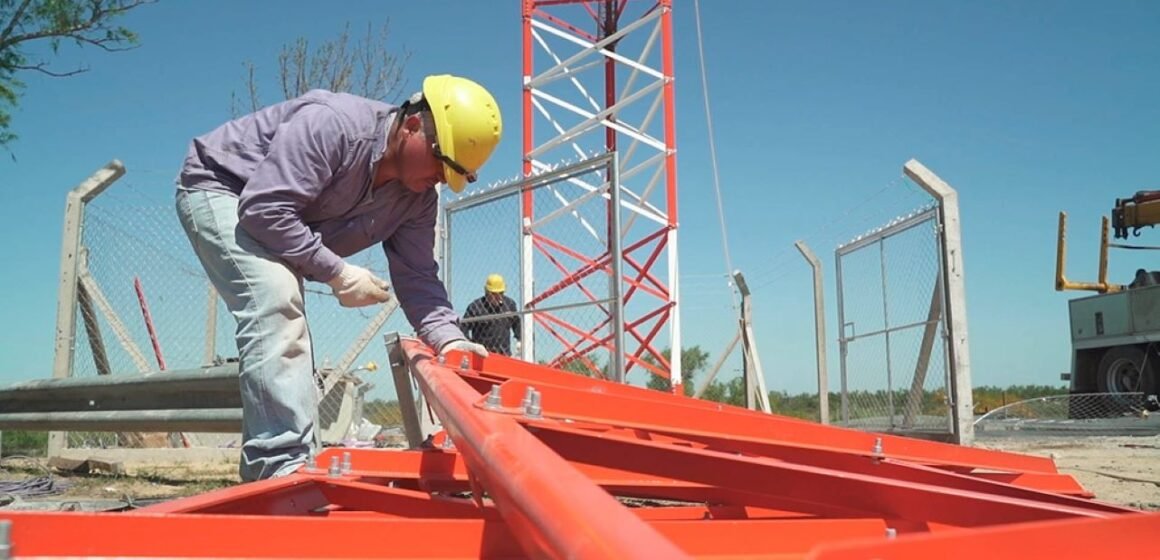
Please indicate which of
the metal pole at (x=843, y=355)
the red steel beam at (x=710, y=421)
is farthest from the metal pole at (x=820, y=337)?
the red steel beam at (x=710, y=421)

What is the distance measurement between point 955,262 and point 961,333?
0.51m

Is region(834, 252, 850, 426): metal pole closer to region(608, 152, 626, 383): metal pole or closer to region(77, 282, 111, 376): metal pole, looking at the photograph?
region(608, 152, 626, 383): metal pole

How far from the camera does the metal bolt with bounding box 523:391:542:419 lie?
6.15ft

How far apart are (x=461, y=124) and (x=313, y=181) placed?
0.52m

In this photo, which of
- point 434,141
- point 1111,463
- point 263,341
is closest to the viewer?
point 263,341

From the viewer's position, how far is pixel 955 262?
20.6 feet

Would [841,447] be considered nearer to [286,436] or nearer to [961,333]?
[286,436]

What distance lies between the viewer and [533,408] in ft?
6.20

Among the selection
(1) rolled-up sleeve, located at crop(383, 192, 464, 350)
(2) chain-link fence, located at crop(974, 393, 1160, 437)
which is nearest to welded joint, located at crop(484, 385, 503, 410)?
(1) rolled-up sleeve, located at crop(383, 192, 464, 350)

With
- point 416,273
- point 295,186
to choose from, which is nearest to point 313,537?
point 295,186

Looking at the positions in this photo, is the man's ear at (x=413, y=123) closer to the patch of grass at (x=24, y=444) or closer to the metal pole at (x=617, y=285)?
the metal pole at (x=617, y=285)

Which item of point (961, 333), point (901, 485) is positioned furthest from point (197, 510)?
point (961, 333)

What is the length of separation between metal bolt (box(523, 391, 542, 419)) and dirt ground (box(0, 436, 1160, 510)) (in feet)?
8.92

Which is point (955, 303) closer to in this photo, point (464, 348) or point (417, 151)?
point (464, 348)
